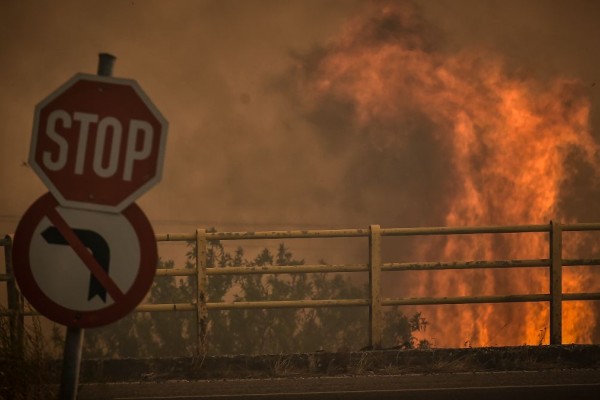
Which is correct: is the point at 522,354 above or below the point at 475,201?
below

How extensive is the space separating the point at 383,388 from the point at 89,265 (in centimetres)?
418

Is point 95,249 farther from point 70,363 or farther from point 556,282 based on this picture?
point 556,282

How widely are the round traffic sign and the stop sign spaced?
85 mm

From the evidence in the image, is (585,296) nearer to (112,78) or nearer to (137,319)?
(112,78)

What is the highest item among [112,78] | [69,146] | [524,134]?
[524,134]

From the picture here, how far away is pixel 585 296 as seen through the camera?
31.3 ft

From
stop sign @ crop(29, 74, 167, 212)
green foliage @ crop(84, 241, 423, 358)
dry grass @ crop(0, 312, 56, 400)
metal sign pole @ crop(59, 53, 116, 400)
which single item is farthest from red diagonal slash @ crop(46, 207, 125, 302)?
green foliage @ crop(84, 241, 423, 358)

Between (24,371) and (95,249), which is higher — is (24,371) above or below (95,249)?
below

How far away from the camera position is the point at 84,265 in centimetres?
395

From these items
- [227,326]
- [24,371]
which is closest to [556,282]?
[24,371]

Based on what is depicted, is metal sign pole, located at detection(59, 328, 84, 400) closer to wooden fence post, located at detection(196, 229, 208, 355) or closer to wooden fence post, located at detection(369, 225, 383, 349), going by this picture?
wooden fence post, located at detection(196, 229, 208, 355)

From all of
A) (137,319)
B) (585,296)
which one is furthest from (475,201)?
(585,296)

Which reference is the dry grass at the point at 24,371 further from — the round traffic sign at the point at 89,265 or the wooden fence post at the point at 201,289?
the wooden fence post at the point at 201,289

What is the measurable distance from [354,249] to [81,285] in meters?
32.8
